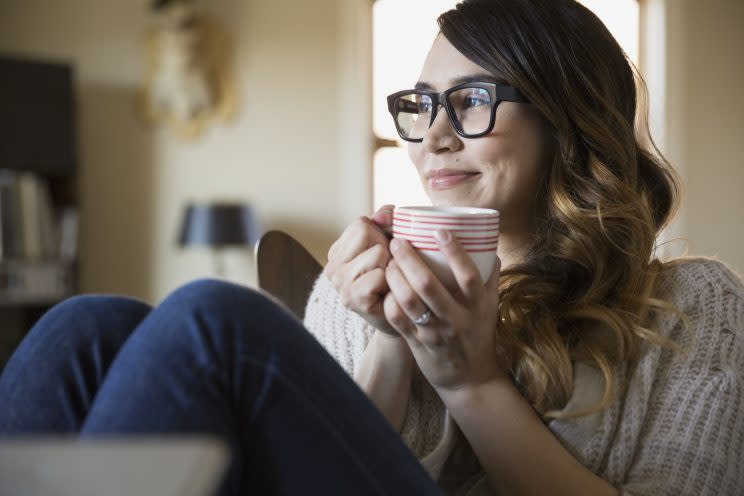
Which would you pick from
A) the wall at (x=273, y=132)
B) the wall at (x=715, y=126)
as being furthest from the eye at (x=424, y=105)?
the wall at (x=715, y=126)

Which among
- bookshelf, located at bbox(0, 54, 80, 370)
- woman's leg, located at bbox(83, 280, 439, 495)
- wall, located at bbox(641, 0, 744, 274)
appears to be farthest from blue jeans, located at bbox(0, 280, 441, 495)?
wall, located at bbox(641, 0, 744, 274)

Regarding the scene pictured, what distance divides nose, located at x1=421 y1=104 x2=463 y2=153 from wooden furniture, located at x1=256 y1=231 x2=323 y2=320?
0.31 metres

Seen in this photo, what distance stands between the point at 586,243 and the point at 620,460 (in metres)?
0.34

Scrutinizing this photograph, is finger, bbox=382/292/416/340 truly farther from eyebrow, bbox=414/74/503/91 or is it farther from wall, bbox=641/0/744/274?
wall, bbox=641/0/744/274

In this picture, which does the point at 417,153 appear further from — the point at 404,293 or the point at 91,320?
the point at 91,320

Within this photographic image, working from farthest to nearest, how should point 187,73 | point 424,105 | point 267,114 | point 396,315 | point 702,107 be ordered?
point 702,107 < point 267,114 < point 187,73 < point 424,105 < point 396,315

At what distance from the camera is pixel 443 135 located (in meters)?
1.16

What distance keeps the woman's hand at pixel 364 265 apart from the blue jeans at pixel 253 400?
11 cm

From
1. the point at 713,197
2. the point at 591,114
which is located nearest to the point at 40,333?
the point at 591,114

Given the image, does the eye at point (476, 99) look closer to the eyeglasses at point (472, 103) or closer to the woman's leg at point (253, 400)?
the eyeglasses at point (472, 103)

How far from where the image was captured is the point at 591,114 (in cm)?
115

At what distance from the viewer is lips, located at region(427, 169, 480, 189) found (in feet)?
3.79

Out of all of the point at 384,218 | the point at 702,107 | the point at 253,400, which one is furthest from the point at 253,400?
the point at 702,107

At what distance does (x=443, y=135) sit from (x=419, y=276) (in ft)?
1.40
